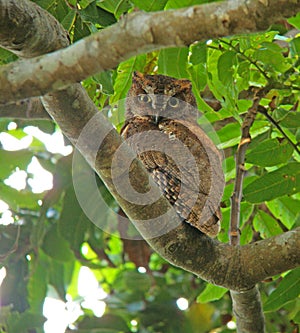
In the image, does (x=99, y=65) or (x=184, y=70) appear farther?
(x=184, y=70)

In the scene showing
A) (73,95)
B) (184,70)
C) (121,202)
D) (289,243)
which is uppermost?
(184,70)

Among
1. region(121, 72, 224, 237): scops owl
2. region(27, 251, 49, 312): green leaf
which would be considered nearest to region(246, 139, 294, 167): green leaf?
region(121, 72, 224, 237): scops owl

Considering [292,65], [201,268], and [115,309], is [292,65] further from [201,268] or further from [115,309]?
[115,309]

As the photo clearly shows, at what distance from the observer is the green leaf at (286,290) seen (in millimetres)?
3041

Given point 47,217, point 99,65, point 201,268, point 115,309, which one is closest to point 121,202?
point 201,268

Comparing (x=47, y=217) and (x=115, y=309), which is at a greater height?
(x=47, y=217)

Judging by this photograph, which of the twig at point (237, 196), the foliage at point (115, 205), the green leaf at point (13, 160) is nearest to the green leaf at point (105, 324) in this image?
the foliage at point (115, 205)

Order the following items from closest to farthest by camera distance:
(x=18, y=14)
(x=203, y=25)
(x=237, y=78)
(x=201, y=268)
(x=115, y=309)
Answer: (x=203, y=25) < (x=18, y=14) < (x=201, y=268) < (x=237, y=78) < (x=115, y=309)

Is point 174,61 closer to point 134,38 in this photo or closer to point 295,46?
point 295,46

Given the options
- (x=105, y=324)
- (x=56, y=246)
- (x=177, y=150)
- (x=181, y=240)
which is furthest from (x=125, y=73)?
(x=105, y=324)

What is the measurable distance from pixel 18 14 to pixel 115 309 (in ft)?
11.4

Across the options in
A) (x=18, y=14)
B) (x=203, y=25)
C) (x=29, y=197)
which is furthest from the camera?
(x=29, y=197)

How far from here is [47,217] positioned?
476 cm

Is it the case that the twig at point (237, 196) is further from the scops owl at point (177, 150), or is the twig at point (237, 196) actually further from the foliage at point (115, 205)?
the scops owl at point (177, 150)
